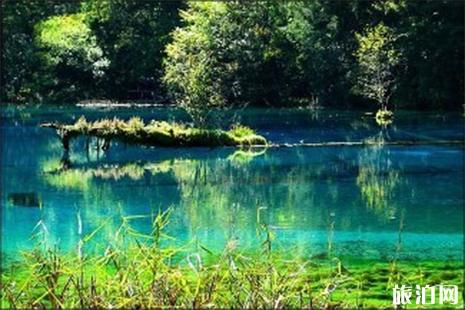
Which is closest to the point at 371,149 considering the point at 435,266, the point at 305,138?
the point at 305,138

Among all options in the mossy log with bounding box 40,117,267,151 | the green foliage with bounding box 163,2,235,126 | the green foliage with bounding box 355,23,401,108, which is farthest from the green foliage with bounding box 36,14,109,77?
the mossy log with bounding box 40,117,267,151

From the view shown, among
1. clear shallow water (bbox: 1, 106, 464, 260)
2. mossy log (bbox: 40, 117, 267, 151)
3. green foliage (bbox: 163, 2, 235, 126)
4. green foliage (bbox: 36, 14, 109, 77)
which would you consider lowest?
clear shallow water (bbox: 1, 106, 464, 260)

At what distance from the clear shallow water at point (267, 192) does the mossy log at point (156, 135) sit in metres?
0.57

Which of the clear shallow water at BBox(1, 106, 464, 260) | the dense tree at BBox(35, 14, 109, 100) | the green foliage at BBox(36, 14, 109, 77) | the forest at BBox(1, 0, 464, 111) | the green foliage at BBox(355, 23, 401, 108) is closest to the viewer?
the clear shallow water at BBox(1, 106, 464, 260)

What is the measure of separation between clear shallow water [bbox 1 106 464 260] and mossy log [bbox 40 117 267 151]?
0.57 metres

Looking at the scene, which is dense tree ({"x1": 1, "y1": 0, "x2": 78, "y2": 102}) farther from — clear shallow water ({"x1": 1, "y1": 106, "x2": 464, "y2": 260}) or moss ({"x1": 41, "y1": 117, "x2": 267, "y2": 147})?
moss ({"x1": 41, "y1": 117, "x2": 267, "y2": 147})

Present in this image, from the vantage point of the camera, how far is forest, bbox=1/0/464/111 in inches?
2142

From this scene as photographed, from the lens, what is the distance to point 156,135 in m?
34.8

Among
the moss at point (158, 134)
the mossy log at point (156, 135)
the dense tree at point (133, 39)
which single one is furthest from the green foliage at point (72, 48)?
the moss at point (158, 134)

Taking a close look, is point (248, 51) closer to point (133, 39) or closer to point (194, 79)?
point (133, 39)

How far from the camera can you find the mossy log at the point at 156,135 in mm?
34031

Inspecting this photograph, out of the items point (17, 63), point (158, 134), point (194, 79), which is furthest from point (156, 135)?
point (17, 63)

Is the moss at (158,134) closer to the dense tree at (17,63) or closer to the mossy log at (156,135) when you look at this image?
the mossy log at (156,135)

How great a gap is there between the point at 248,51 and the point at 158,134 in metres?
26.5
